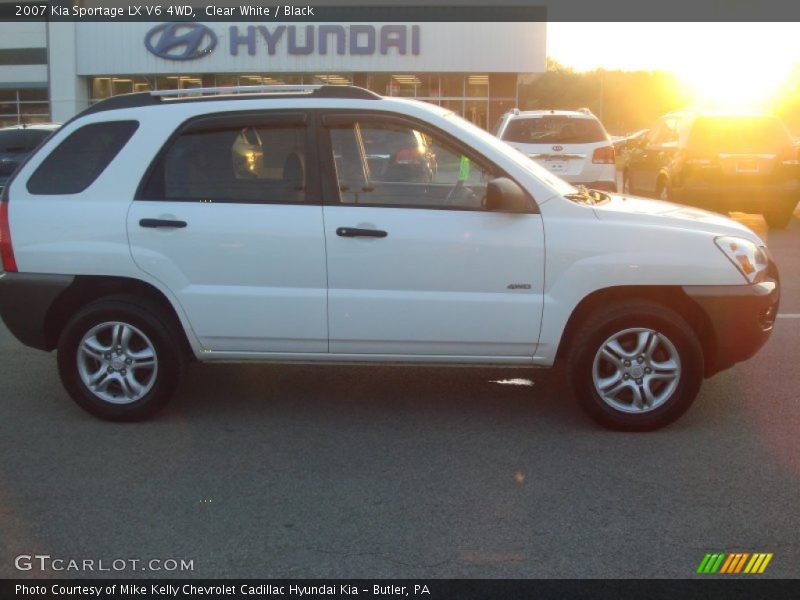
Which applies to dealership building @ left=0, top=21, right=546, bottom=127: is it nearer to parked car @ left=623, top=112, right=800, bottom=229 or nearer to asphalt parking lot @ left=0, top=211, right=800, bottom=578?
parked car @ left=623, top=112, right=800, bottom=229

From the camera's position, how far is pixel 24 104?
43406mm

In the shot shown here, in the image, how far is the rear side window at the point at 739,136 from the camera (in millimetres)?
13883

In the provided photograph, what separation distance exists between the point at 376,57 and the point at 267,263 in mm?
36409

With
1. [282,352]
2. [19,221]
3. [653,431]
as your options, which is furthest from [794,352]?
[19,221]

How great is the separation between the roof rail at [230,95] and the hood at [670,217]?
59.1 inches

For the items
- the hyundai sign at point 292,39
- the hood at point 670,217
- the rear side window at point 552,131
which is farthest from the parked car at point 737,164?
the hyundai sign at point 292,39

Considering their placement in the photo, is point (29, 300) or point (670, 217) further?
point (29, 300)

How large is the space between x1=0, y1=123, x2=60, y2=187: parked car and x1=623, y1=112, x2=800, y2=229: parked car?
9.07m

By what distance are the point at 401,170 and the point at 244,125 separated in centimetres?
94

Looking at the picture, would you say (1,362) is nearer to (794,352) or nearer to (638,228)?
(638,228)

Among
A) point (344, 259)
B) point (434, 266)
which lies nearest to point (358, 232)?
point (344, 259)

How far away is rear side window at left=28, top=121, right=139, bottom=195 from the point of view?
224 inches

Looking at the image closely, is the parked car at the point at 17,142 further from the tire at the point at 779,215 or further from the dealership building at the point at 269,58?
the dealership building at the point at 269,58

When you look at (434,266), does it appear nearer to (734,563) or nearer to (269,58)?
(734,563)
